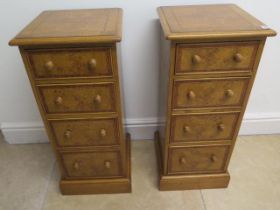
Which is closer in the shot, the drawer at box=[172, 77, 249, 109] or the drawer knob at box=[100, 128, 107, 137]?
the drawer at box=[172, 77, 249, 109]

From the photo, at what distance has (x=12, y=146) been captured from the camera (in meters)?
1.63

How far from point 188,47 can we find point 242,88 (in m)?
0.30

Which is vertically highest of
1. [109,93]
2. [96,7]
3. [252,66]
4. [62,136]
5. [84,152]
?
[96,7]

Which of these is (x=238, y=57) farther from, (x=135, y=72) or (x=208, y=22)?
(x=135, y=72)

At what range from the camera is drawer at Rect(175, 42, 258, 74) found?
2.83ft

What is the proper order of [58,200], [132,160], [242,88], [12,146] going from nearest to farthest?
[242,88] → [58,200] → [132,160] → [12,146]

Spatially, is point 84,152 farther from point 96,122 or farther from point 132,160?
point 132,160

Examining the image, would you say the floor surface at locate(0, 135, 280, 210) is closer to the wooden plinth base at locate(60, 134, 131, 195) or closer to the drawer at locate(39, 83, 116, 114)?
the wooden plinth base at locate(60, 134, 131, 195)

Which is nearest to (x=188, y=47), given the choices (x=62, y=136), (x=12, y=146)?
(x=62, y=136)

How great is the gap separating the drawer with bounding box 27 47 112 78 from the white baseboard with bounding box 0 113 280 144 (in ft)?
2.34

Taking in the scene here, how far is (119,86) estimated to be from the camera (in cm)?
96

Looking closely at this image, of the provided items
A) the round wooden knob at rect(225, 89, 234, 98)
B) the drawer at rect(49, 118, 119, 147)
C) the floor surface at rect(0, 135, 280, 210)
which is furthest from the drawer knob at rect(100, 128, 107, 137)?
the round wooden knob at rect(225, 89, 234, 98)

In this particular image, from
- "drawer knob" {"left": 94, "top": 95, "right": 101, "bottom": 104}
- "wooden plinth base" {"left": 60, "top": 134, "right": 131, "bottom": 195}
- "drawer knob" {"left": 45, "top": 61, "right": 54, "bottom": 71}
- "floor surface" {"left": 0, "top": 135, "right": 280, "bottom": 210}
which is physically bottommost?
"floor surface" {"left": 0, "top": 135, "right": 280, "bottom": 210}

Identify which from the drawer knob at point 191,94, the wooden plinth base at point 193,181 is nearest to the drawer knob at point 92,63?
the drawer knob at point 191,94
